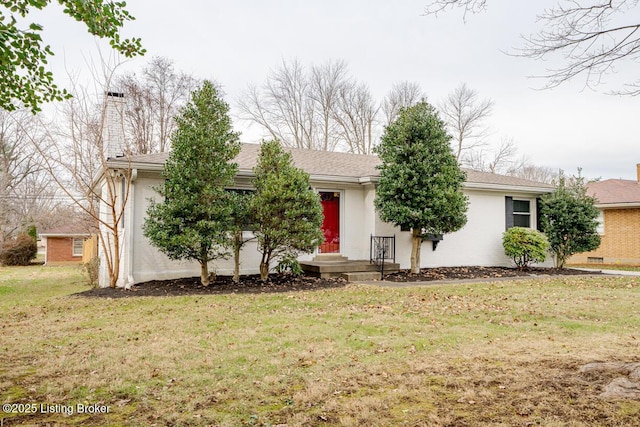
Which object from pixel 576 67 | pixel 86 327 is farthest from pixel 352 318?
pixel 576 67

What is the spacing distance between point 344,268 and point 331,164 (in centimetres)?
388

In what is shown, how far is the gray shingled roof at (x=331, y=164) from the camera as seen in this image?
1164 centimetres

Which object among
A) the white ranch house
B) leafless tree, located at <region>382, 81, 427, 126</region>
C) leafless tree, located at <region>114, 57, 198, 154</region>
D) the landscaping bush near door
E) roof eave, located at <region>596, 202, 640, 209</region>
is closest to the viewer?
the white ranch house

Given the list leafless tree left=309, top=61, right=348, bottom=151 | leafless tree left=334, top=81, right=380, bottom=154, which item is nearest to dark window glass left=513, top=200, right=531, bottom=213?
leafless tree left=334, top=81, right=380, bottom=154

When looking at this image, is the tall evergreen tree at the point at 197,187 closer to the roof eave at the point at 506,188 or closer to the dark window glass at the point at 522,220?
the roof eave at the point at 506,188

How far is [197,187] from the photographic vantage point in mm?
9422

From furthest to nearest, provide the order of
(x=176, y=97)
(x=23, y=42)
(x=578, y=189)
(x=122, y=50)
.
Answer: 1. (x=176, y=97)
2. (x=578, y=189)
3. (x=122, y=50)
4. (x=23, y=42)

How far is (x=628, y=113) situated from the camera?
6.08m

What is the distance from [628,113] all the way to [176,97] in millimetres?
23633

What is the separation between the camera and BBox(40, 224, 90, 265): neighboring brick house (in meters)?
26.6

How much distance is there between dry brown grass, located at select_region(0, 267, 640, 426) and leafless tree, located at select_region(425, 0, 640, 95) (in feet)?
9.87

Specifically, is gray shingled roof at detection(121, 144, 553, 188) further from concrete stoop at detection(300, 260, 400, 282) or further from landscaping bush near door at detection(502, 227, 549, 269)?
concrete stoop at detection(300, 260, 400, 282)

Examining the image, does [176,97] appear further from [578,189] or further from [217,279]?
[578,189]

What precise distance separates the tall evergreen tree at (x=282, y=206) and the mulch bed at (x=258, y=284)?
803mm
